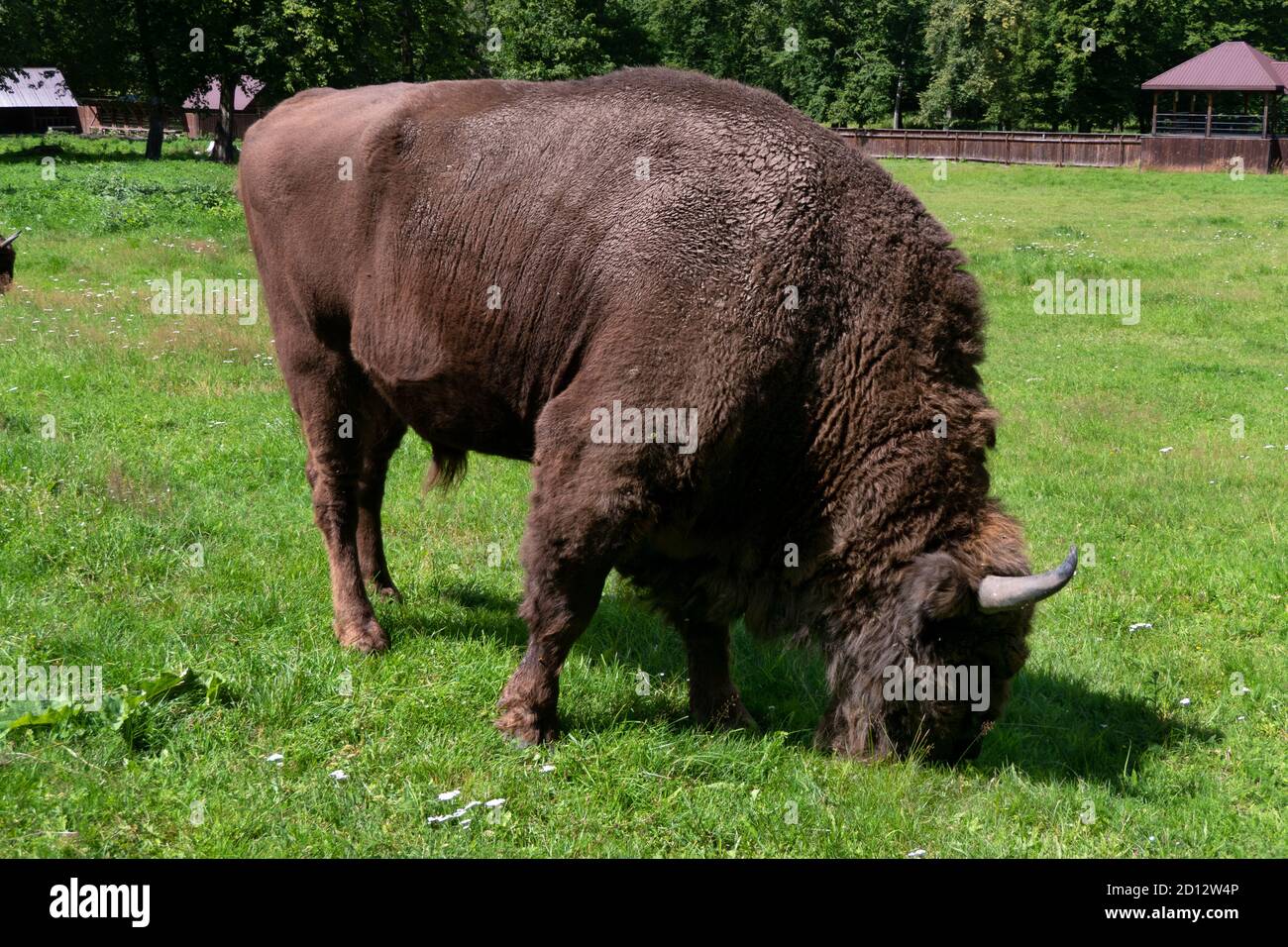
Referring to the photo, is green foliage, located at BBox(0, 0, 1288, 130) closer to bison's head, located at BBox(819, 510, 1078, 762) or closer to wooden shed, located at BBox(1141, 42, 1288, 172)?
wooden shed, located at BBox(1141, 42, 1288, 172)

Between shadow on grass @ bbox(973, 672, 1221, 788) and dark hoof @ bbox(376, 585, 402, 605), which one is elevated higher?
dark hoof @ bbox(376, 585, 402, 605)

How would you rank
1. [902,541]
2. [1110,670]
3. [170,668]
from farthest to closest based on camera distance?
[1110,670] → [170,668] → [902,541]

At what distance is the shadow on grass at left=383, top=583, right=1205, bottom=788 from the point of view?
17.5 ft

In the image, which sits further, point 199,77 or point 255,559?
point 199,77

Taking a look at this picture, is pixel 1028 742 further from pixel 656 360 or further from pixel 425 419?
pixel 425 419

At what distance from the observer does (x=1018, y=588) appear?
4512 millimetres

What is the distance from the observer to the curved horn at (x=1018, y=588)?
4.34 m

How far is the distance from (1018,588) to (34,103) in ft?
228

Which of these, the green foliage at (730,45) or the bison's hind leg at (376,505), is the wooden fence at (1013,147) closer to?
the green foliage at (730,45)

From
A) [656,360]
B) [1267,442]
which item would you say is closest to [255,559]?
[656,360]

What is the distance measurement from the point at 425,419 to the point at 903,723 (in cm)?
260

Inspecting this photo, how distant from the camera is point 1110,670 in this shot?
6.18m

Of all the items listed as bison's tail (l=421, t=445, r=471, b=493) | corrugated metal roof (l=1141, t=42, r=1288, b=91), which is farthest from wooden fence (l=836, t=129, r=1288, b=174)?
bison's tail (l=421, t=445, r=471, b=493)

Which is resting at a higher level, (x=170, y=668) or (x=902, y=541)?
(x=902, y=541)
